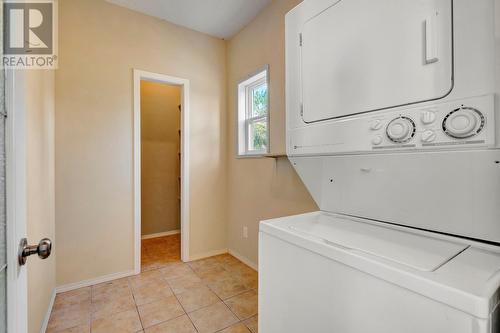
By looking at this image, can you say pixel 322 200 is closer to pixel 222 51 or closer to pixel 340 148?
pixel 340 148

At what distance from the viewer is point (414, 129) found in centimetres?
80

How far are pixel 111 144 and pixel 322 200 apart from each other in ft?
6.73

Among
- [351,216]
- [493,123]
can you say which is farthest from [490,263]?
[351,216]

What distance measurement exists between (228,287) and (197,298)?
0.30 meters

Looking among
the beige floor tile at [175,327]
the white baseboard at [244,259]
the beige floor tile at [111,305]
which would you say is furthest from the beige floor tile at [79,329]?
the white baseboard at [244,259]

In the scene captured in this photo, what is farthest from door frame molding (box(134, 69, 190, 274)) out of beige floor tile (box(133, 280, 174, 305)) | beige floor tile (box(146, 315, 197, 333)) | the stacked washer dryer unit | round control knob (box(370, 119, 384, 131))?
round control knob (box(370, 119, 384, 131))

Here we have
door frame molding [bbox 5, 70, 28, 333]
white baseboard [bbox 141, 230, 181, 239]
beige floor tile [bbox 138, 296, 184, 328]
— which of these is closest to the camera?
door frame molding [bbox 5, 70, 28, 333]

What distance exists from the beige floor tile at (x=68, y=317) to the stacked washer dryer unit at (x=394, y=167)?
145 centimetres

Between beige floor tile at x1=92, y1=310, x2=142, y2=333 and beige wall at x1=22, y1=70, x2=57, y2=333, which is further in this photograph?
beige floor tile at x1=92, y1=310, x2=142, y2=333

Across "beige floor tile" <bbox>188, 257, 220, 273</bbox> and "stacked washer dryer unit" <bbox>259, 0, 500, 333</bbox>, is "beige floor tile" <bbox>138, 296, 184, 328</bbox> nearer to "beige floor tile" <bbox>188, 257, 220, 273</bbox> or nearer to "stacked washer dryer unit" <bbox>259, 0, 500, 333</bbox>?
"beige floor tile" <bbox>188, 257, 220, 273</bbox>

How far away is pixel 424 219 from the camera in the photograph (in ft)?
3.24

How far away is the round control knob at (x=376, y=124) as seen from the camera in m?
0.88

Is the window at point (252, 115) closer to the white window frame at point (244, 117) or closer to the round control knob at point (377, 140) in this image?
the white window frame at point (244, 117)

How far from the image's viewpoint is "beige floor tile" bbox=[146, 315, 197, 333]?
159cm
